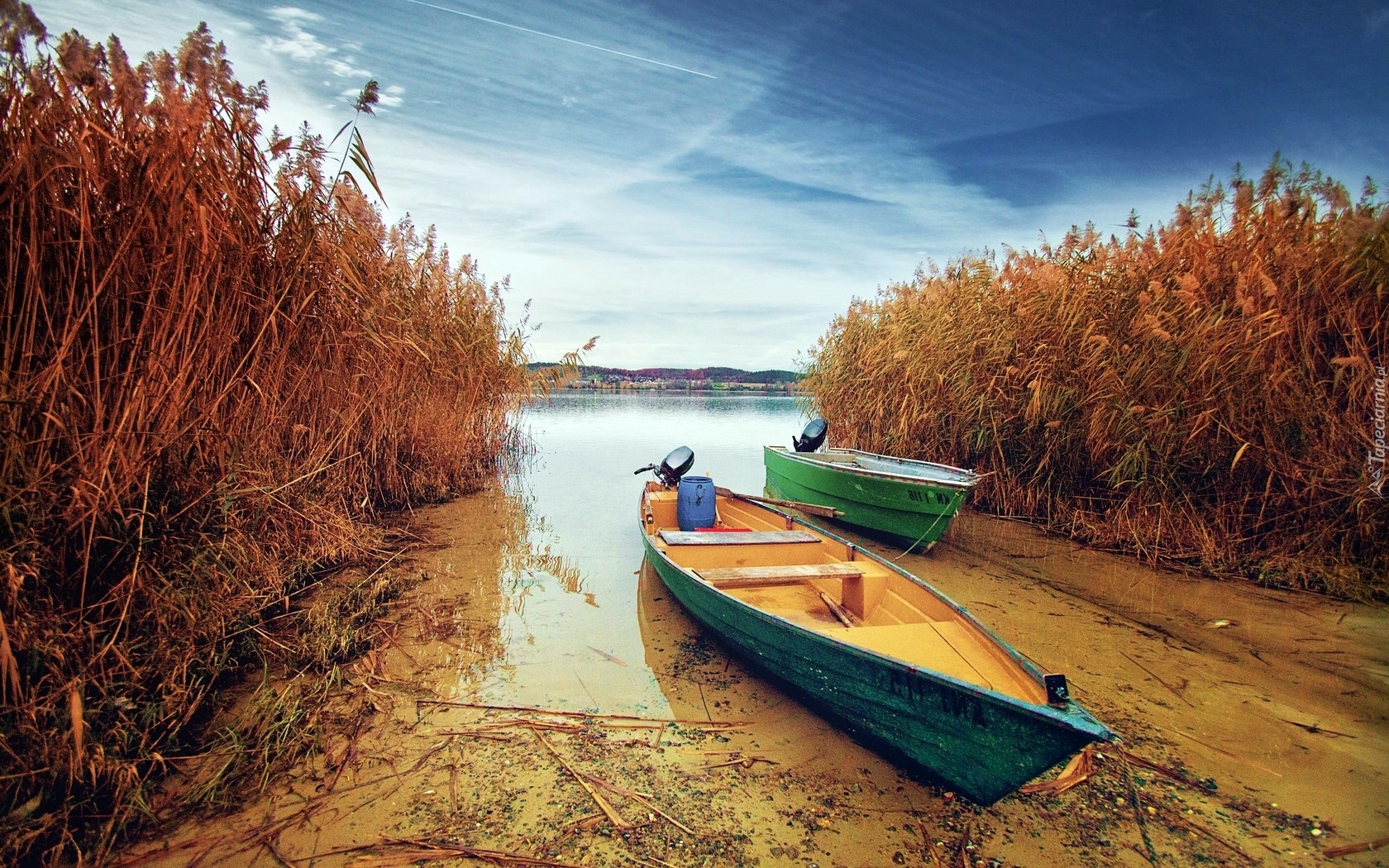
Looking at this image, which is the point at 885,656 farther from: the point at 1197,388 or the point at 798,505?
the point at 1197,388

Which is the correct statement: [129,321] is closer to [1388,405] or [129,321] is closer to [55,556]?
[55,556]

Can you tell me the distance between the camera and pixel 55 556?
98.7 inches

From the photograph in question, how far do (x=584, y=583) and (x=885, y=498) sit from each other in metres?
3.62

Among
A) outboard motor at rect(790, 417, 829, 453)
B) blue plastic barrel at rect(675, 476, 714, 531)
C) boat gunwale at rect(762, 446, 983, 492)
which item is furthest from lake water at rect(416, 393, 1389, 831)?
outboard motor at rect(790, 417, 829, 453)

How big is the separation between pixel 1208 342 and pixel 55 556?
28.7 feet

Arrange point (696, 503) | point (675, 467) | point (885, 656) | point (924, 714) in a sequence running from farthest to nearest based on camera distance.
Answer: point (675, 467)
point (696, 503)
point (885, 656)
point (924, 714)

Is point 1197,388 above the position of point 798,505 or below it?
above

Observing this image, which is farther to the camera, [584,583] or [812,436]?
[812,436]

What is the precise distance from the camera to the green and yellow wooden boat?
2447 mm

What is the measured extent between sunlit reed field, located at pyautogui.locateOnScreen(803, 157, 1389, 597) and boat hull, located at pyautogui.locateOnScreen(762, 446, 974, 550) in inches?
62.3

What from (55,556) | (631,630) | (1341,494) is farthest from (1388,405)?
(55,556)

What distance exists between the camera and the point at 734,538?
541 centimetres

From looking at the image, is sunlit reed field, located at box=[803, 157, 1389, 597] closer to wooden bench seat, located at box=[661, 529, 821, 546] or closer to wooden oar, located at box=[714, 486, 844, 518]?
wooden oar, located at box=[714, 486, 844, 518]

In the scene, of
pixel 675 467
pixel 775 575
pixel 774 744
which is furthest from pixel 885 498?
pixel 774 744
